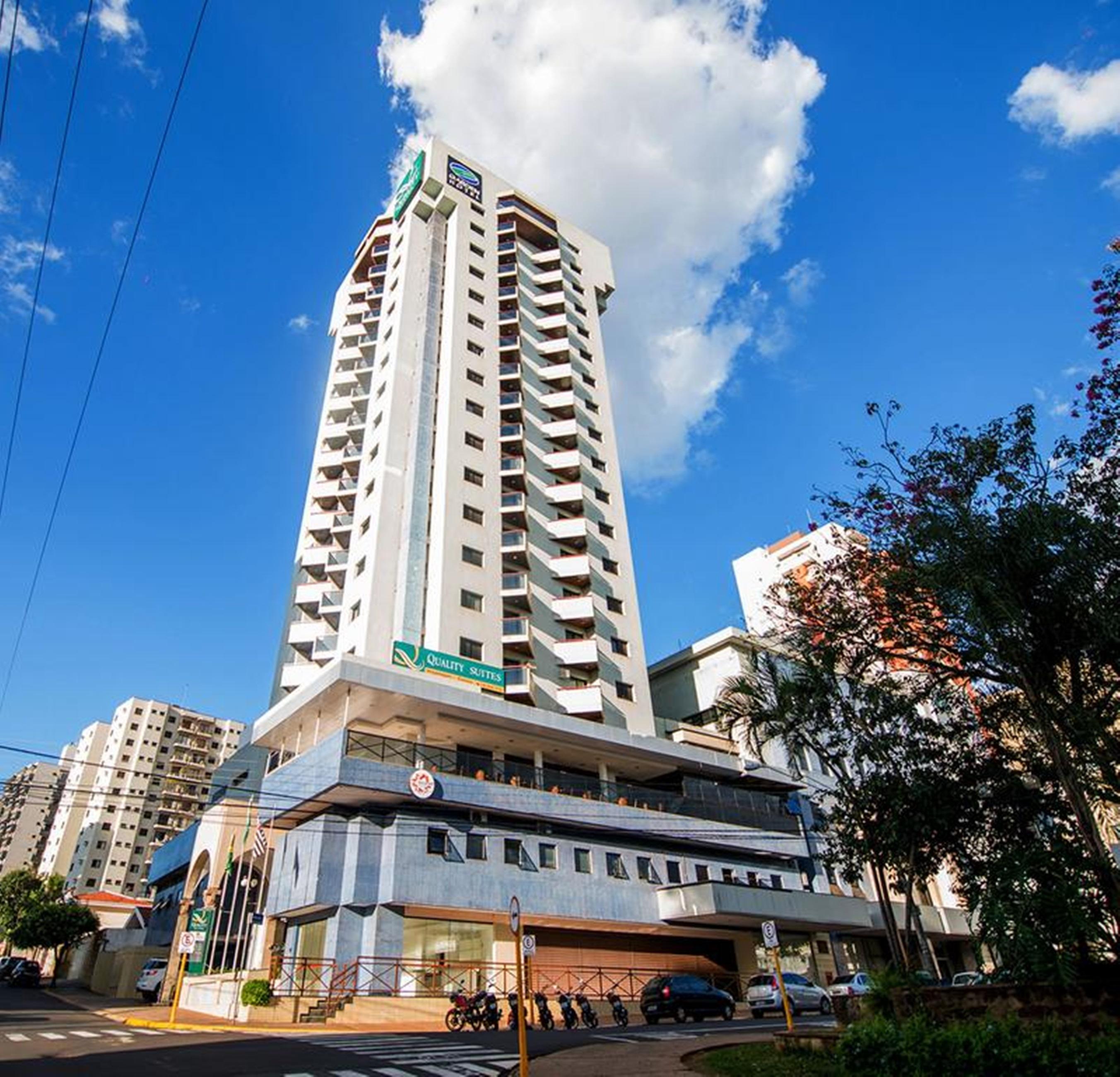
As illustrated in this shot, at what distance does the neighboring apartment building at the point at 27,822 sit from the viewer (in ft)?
375

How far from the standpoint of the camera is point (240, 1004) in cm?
2117

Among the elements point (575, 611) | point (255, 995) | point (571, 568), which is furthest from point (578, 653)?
point (255, 995)

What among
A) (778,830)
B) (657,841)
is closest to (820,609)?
(657,841)

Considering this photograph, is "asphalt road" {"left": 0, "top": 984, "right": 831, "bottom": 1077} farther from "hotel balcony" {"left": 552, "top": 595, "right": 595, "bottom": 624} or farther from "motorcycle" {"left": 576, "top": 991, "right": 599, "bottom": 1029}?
"hotel balcony" {"left": 552, "top": 595, "right": 595, "bottom": 624}

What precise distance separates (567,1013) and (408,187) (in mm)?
54020

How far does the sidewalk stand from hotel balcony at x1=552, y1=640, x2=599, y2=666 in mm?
23201

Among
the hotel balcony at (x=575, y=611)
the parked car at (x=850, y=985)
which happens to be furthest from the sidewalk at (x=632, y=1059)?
the hotel balcony at (x=575, y=611)

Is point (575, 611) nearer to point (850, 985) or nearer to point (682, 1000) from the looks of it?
point (850, 985)

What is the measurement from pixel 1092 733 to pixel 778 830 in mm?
30075

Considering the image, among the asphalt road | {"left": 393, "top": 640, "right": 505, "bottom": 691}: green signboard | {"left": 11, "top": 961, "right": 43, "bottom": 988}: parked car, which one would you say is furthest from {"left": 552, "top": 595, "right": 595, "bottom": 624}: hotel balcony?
{"left": 11, "top": 961, "right": 43, "bottom": 988}: parked car

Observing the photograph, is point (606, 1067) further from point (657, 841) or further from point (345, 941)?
point (657, 841)

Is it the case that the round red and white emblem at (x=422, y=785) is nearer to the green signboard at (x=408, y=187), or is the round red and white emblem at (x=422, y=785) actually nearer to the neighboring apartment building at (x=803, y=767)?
the neighboring apartment building at (x=803, y=767)

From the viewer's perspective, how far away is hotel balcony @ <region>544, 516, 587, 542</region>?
44.5 m

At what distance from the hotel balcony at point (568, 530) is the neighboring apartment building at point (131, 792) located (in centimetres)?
6560
